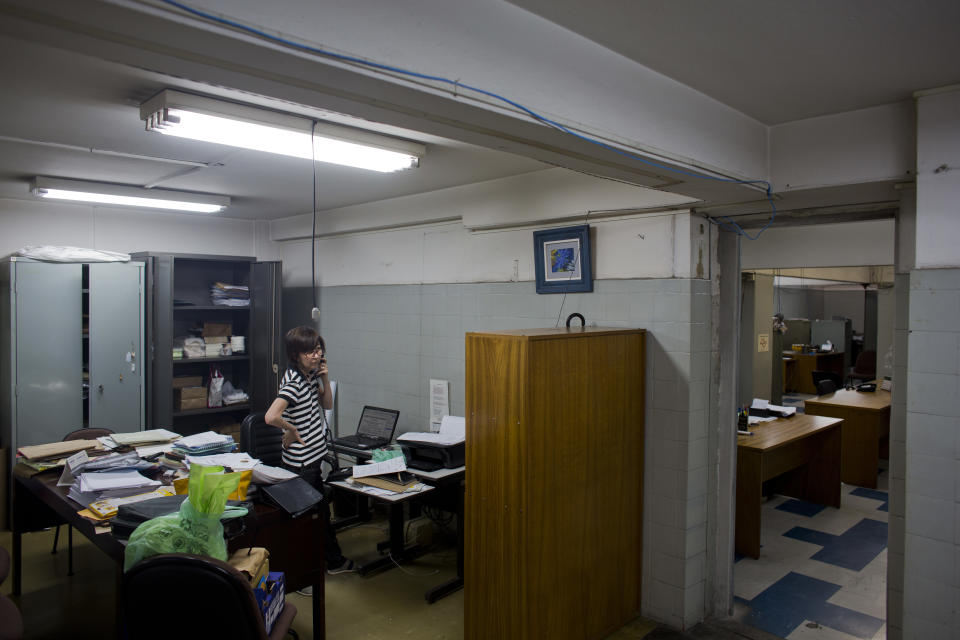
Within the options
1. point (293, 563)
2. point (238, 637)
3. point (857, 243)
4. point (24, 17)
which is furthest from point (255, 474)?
point (857, 243)

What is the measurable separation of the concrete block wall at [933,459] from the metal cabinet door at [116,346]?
18.3 ft

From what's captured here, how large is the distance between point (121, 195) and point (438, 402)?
2.96 metres

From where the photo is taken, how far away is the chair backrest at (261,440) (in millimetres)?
4355

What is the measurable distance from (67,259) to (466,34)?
4.74m

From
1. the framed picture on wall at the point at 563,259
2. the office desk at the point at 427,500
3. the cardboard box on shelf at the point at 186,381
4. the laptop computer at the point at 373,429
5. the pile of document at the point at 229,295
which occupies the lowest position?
the office desk at the point at 427,500

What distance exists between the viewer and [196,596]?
A: 1.91 m

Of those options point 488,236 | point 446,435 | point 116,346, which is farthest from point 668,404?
point 116,346

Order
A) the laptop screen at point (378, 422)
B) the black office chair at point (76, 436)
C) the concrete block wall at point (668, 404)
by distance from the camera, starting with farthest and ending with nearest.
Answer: the laptop screen at point (378, 422)
the black office chair at point (76, 436)
the concrete block wall at point (668, 404)

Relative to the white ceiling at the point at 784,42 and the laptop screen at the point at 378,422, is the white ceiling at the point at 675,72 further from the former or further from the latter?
the laptop screen at the point at 378,422

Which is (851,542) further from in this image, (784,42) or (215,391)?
(215,391)

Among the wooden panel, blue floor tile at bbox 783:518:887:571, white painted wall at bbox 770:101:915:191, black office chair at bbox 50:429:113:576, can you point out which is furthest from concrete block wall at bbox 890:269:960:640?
black office chair at bbox 50:429:113:576

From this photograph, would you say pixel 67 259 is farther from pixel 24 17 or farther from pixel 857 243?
pixel 857 243

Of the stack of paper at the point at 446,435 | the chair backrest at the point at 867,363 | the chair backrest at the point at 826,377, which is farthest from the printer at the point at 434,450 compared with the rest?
the chair backrest at the point at 867,363

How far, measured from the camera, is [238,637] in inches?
76.0
